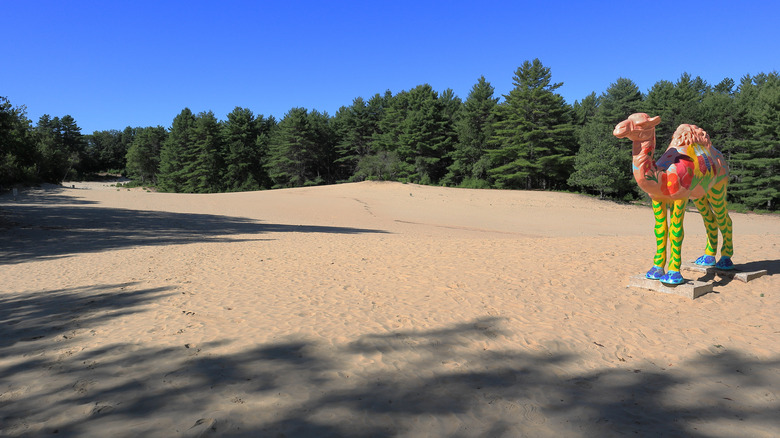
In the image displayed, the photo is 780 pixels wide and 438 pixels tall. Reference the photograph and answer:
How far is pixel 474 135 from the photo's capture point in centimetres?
4888

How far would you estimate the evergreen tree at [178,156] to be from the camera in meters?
61.4

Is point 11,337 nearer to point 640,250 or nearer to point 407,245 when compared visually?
point 407,245

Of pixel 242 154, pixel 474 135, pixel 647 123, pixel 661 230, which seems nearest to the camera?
pixel 647 123

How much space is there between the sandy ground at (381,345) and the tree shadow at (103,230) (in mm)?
1118

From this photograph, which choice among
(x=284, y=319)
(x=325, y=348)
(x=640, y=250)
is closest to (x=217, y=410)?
(x=325, y=348)

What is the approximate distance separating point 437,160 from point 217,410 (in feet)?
157

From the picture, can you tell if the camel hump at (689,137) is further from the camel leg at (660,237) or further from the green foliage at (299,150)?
the green foliage at (299,150)

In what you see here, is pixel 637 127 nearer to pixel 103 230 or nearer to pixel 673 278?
pixel 673 278

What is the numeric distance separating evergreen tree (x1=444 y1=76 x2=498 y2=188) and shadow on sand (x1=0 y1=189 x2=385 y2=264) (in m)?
31.9

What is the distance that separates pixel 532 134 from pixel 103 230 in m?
37.8

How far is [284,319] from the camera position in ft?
19.9

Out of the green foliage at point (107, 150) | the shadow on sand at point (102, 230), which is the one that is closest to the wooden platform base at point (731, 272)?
the shadow on sand at point (102, 230)

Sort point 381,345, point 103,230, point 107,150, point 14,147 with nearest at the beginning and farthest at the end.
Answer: point 381,345, point 103,230, point 14,147, point 107,150

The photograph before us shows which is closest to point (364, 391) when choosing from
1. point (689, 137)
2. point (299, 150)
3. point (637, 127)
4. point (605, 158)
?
point (637, 127)
